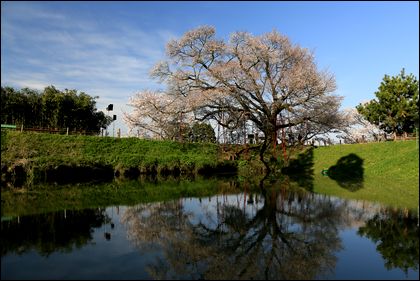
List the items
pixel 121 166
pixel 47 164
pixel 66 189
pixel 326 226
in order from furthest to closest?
pixel 121 166 < pixel 47 164 < pixel 66 189 < pixel 326 226

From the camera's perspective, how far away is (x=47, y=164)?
2491 cm

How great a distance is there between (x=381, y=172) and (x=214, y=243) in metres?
22.7

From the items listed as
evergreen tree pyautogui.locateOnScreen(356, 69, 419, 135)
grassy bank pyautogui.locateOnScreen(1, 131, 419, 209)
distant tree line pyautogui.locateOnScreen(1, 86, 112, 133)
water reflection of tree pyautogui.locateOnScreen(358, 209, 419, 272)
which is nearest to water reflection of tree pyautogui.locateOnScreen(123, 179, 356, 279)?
water reflection of tree pyautogui.locateOnScreen(358, 209, 419, 272)

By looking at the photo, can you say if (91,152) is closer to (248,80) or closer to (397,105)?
(248,80)

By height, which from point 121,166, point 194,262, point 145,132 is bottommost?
point 194,262

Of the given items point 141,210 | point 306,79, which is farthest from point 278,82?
point 141,210

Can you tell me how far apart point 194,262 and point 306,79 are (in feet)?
95.0

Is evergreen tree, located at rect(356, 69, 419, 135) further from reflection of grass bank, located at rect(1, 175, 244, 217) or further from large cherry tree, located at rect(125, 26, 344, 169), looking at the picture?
reflection of grass bank, located at rect(1, 175, 244, 217)

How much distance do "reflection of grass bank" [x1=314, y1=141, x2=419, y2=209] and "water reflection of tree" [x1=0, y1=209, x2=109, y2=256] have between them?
11.8 metres

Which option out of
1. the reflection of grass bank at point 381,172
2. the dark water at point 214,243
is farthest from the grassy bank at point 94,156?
the dark water at point 214,243

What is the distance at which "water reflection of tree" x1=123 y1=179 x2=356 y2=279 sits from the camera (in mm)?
7121

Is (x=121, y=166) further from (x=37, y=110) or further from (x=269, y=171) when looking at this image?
(x=37, y=110)

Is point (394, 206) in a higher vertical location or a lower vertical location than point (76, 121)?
lower

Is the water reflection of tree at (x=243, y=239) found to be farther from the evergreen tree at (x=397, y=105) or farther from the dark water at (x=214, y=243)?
the evergreen tree at (x=397, y=105)
